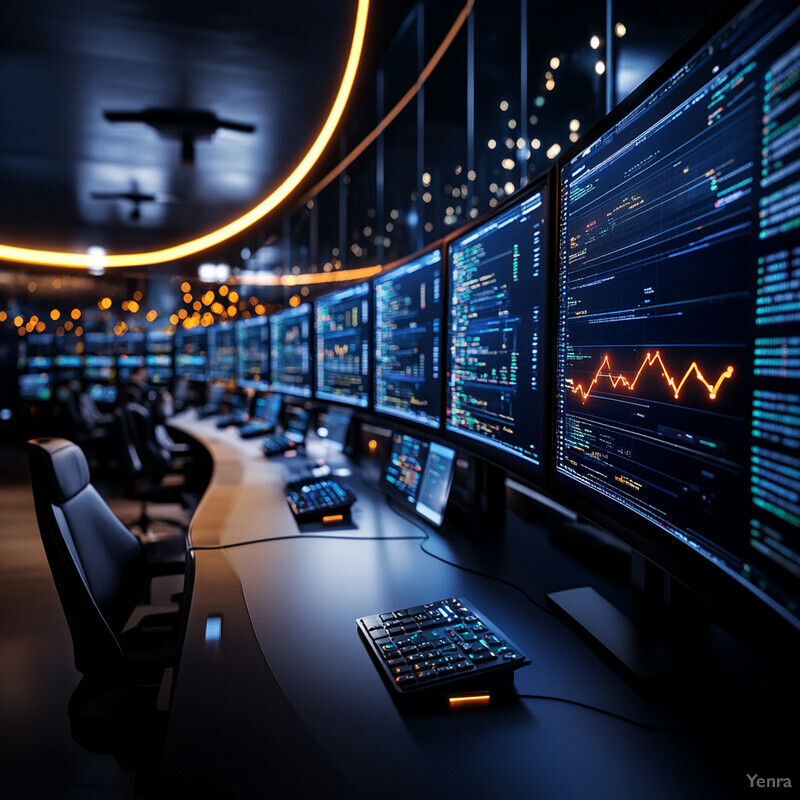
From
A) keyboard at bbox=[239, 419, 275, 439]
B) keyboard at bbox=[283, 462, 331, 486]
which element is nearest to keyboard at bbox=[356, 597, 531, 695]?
keyboard at bbox=[283, 462, 331, 486]

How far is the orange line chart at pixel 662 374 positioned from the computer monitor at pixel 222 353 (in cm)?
449

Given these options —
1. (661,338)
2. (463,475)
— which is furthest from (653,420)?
(463,475)

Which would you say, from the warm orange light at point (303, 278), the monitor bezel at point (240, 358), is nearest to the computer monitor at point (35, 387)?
the warm orange light at point (303, 278)

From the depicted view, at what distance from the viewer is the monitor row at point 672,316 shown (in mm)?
501

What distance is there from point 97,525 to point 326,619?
929 millimetres

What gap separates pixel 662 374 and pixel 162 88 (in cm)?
375

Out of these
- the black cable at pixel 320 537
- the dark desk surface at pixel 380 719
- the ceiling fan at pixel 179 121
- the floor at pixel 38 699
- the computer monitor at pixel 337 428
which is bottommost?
the floor at pixel 38 699

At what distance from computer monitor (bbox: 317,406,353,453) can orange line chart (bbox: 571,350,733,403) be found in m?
1.84

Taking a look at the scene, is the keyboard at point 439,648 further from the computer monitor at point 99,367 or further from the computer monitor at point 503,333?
the computer monitor at point 99,367

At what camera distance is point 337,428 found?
9.23 feet

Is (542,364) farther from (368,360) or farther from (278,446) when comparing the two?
(278,446)

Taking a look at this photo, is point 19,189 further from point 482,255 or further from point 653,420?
point 653,420

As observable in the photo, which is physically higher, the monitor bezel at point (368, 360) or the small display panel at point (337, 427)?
the monitor bezel at point (368, 360)

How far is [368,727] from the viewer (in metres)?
0.66
